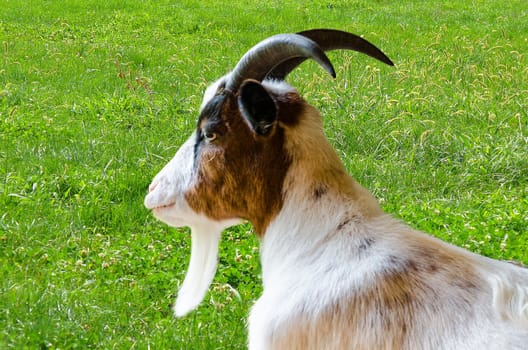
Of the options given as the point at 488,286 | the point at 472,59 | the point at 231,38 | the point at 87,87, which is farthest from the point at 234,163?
the point at 231,38

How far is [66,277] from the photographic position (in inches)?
226

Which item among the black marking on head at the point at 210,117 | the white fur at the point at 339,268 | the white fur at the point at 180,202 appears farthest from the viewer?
the white fur at the point at 180,202

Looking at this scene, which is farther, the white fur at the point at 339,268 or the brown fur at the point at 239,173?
the brown fur at the point at 239,173

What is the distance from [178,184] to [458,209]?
3.50 meters

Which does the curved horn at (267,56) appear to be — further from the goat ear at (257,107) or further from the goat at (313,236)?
the goat ear at (257,107)

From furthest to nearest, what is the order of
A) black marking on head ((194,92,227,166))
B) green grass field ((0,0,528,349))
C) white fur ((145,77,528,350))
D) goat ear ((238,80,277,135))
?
green grass field ((0,0,528,349)) < black marking on head ((194,92,227,166)) < goat ear ((238,80,277,135)) < white fur ((145,77,528,350))

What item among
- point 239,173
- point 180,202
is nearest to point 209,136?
point 239,173

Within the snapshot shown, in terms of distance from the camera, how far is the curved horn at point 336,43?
4004mm

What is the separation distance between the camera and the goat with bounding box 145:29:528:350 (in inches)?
129

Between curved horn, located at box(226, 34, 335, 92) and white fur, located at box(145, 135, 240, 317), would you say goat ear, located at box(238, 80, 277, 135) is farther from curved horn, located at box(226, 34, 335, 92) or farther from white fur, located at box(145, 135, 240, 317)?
white fur, located at box(145, 135, 240, 317)

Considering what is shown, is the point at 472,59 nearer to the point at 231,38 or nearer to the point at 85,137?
the point at 231,38

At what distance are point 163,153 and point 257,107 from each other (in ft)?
15.0

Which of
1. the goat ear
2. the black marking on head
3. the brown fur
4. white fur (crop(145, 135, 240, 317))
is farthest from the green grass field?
the goat ear

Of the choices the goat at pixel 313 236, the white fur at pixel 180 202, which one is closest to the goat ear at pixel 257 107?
the goat at pixel 313 236
